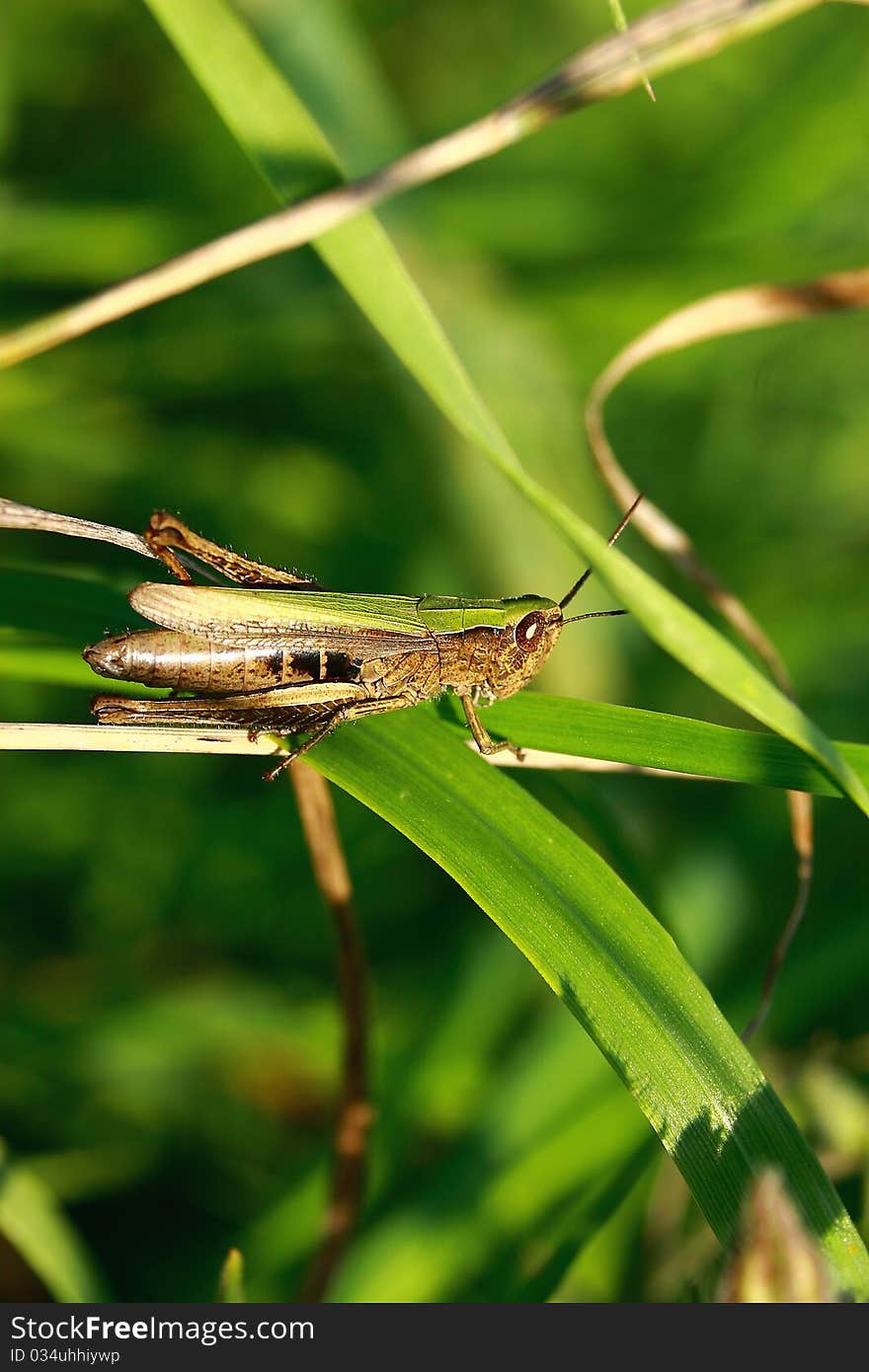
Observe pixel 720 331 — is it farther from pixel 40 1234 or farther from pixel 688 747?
pixel 40 1234

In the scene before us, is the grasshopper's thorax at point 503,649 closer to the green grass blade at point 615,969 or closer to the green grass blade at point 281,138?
the green grass blade at point 615,969

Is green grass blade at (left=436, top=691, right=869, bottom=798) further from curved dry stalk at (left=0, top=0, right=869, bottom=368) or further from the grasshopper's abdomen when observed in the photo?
curved dry stalk at (left=0, top=0, right=869, bottom=368)

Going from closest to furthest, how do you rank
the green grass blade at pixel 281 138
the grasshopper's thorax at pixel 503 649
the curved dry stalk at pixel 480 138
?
1. the curved dry stalk at pixel 480 138
2. the green grass blade at pixel 281 138
3. the grasshopper's thorax at pixel 503 649

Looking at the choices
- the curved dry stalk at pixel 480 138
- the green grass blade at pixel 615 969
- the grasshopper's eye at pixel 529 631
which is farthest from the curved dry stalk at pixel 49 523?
→ the grasshopper's eye at pixel 529 631

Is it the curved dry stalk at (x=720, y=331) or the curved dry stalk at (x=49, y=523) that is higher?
the curved dry stalk at (x=720, y=331)

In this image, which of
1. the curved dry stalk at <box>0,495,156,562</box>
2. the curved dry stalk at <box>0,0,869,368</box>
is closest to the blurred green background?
the curved dry stalk at <box>0,495,156,562</box>

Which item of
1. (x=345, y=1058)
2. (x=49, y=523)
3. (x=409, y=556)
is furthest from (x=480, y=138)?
(x=409, y=556)
